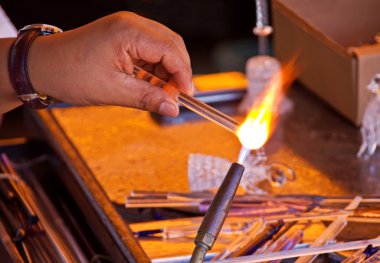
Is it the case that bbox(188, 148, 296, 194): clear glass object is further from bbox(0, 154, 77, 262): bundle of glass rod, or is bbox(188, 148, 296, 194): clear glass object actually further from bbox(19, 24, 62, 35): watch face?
bbox(19, 24, 62, 35): watch face

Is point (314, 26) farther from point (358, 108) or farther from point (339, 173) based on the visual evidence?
point (339, 173)

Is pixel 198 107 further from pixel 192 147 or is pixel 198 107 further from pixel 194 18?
pixel 194 18

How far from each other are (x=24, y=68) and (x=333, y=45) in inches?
30.7

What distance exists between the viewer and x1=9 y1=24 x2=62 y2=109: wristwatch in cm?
108

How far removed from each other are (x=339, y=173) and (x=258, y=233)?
1.08 ft

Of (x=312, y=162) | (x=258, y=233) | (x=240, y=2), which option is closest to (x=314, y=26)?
(x=312, y=162)

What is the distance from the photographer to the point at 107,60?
1035 millimetres

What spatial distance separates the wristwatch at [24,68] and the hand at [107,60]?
0.01m

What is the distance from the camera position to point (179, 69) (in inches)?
43.2

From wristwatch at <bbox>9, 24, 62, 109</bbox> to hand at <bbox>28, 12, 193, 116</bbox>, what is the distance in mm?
10

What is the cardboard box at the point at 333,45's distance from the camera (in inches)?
62.7

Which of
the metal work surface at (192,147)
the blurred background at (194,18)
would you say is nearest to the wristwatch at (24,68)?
the metal work surface at (192,147)

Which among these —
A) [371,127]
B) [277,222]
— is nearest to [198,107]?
[277,222]

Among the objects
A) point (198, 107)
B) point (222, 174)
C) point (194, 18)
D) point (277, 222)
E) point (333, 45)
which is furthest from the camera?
point (194, 18)
